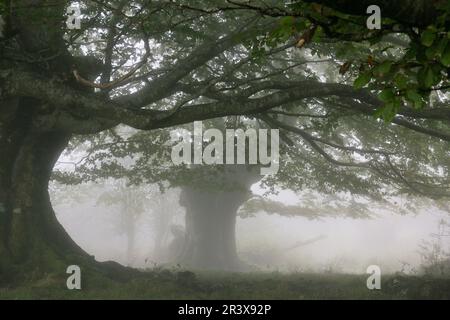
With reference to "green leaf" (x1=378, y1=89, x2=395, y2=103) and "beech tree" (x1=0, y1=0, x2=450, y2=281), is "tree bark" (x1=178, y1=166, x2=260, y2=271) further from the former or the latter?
"green leaf" (x1=378, y1=89, x2=395, y2=103)

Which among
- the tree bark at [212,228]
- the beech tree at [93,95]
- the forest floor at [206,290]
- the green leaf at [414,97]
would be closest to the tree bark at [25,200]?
the beech tree at [93,95]

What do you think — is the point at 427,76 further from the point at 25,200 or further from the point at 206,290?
the point at 25,200

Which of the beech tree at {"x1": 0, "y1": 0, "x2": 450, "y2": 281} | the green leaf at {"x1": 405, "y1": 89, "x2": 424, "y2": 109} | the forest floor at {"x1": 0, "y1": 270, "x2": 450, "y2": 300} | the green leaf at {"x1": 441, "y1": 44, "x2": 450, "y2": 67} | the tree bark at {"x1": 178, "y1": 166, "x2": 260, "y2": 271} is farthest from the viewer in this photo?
the tree bark at {"x1": 178, "y1": 166, "x2": 260, "y2": 271}

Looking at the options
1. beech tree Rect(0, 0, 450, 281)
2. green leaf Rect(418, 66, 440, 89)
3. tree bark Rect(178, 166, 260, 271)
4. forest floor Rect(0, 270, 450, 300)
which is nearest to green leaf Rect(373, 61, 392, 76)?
green leaf Rect(418, 66, 440, 89)

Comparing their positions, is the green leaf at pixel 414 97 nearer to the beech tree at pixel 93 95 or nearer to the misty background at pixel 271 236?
the beech tree at pixel 93 95

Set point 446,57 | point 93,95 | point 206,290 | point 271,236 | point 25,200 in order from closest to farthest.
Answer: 1. point 446,57
2. point 93,95
3. point 206,290
4. point 25,200
5. point 271,236

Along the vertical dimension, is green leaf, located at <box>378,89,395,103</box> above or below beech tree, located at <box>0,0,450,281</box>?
below

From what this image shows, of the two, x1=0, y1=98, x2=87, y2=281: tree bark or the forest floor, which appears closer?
the forest floor

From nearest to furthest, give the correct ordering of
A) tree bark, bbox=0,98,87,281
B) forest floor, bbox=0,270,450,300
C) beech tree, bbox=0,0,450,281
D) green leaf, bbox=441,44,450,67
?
green leaf, bbox=441,44,450,67
beech tree, bbox=0,0,450,281
forest floor, bbox=0,270,450,300
tree bark, bbox=0,98,87,281

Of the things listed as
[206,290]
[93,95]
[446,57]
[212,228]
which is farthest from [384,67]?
[212,228]

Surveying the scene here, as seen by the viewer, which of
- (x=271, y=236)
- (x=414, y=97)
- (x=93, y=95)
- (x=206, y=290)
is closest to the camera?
(x=414, y=97)

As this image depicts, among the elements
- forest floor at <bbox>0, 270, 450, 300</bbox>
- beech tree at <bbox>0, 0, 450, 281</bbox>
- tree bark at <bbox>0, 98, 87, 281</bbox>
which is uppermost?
beech tree at <bbox>0, 0, 450, 281</bbox>

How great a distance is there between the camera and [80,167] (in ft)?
51.1
